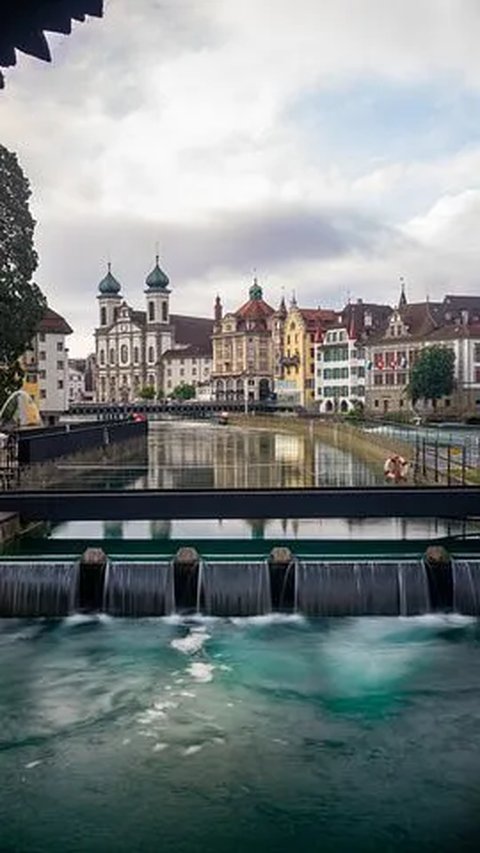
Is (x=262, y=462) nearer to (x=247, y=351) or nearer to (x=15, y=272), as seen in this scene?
(x=15, y=272)

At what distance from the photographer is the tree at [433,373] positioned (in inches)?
4213

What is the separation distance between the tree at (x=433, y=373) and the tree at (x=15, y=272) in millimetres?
70197

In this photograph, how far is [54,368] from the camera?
115 m

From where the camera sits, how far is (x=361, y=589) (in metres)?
21.3

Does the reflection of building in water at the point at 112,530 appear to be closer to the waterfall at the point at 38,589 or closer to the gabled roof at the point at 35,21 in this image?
the waterfall at the point at 38,589

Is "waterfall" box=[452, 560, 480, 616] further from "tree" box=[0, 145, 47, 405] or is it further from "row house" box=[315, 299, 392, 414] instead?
"row house" box=[315, 299, 392, 414]

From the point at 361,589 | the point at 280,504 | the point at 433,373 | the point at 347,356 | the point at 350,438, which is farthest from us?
the point at 347,356

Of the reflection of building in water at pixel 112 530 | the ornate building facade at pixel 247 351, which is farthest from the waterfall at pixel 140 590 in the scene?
the ornate building facade at pixel 247 351

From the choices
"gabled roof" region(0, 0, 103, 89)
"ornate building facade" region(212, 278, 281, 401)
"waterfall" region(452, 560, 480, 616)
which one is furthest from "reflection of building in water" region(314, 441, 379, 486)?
"ornate building facade" region(212, 278, 281, 401)

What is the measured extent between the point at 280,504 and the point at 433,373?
87263 millimetres

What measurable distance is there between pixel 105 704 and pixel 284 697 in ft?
10.6

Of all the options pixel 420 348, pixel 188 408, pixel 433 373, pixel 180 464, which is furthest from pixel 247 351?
pixel 180 464

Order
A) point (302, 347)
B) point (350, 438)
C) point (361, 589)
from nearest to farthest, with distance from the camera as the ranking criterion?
point (361, 589)
point (350, 438)
point (302, 347)

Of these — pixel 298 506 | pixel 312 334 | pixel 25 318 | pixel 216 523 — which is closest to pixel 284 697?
pixel 298 506
